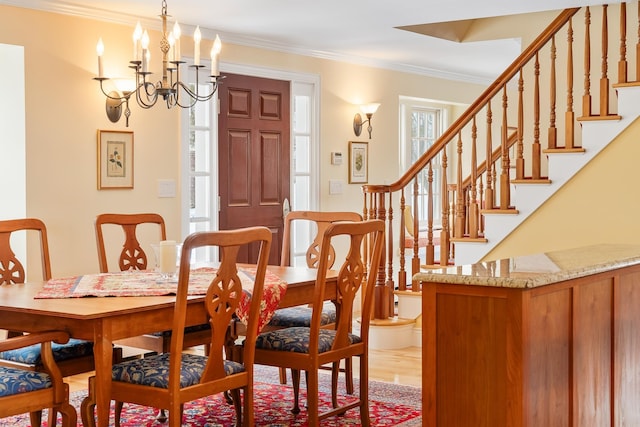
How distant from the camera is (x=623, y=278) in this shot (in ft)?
11.3

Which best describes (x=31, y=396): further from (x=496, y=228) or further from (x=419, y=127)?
(x=419, y=127)

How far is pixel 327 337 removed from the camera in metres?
4.12

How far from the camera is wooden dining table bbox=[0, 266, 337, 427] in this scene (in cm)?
324

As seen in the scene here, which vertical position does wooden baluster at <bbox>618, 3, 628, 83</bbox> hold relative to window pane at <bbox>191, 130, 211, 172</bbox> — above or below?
above

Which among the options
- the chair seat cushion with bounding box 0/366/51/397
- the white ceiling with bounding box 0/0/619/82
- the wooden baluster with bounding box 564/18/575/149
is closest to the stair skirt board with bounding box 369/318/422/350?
the wooden baluster with bounding box 564/18/575/149

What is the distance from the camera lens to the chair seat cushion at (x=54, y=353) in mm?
3725

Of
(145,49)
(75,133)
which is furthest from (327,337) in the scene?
(75,133)

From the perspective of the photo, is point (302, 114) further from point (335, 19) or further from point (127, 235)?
point (127, 235)

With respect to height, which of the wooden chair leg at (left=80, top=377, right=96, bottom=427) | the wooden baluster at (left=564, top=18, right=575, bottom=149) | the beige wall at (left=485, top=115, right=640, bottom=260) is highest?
the wooden baluster at (left=564, top=18, right=575, bottom=149)

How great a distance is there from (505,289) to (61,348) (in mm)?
1952

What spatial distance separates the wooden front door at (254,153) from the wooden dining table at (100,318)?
3403mm

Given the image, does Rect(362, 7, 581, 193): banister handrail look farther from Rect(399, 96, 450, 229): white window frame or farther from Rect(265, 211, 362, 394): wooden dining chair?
Rect(399, 96, 450, 229): white window frame

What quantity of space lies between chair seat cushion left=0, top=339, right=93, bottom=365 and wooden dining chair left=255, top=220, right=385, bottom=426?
749mm

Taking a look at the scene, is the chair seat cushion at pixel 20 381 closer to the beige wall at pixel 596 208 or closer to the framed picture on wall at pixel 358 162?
the beige wall at pixel 596 208
